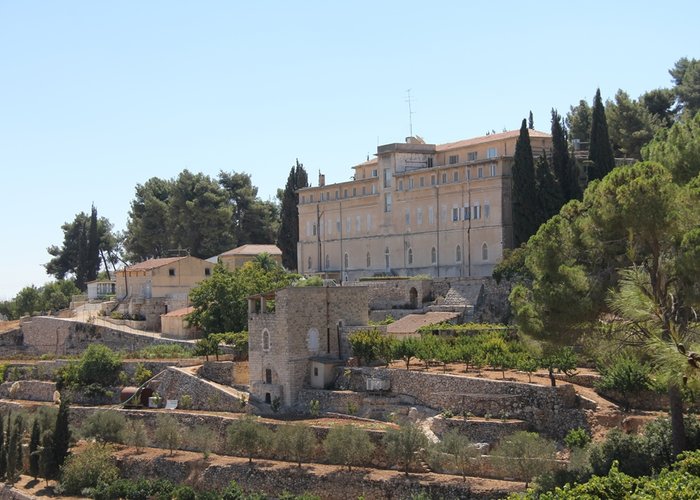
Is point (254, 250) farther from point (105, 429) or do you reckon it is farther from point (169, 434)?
point (169, 434)

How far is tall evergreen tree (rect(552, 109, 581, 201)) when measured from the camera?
53.0 metres

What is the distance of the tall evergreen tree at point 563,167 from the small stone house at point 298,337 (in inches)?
562

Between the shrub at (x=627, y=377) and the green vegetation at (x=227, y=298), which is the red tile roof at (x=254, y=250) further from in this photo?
the shrub at (x=627, y=377)

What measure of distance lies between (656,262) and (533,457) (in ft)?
23.4

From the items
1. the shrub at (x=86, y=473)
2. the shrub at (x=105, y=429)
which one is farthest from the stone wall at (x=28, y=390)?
the shrub at (x=86, y=473)

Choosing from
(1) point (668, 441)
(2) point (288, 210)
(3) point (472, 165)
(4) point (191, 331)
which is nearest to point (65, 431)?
(4) point (191, 331)

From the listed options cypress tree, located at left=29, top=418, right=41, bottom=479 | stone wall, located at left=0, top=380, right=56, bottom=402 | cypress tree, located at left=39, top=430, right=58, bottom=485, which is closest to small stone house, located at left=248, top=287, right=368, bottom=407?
cypress tree, located at left=39, top=430, right=58, bottom=485

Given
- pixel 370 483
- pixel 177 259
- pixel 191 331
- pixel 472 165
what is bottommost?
pixel 370 483

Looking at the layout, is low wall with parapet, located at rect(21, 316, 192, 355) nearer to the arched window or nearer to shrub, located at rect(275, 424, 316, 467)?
the arched window

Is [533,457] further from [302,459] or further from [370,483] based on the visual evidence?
[302,459]

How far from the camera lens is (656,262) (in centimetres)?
2739

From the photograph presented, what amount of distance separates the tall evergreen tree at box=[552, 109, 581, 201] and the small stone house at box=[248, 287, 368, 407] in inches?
562

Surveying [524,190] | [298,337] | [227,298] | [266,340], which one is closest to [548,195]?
[524,190]

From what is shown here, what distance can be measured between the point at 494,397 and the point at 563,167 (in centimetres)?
2060
